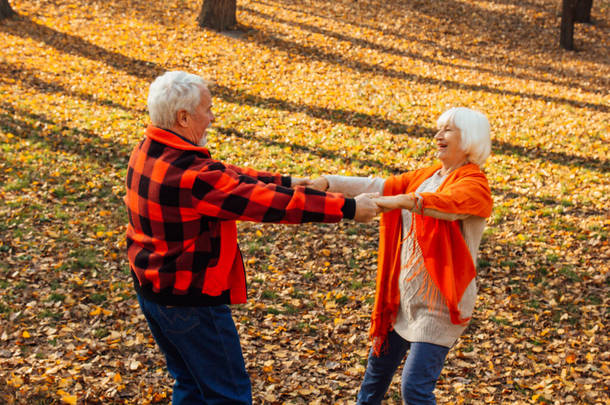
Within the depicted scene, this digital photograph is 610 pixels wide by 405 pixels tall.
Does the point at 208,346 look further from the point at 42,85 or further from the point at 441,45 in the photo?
the point at 441,45

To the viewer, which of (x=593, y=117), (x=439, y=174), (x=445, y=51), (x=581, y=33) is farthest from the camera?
(x=581, y=33)

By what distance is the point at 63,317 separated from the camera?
5879 mm

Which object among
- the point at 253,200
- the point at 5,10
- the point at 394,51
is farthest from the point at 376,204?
the point at 5,10

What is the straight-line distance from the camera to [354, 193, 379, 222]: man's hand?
10.4 feet

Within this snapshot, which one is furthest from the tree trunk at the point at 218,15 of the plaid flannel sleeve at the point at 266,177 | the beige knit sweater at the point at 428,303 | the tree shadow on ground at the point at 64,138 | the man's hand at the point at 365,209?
the man's hand at the point at 365,209

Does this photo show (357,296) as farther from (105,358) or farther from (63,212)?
(63,212)

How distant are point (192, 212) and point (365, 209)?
3.20 feet

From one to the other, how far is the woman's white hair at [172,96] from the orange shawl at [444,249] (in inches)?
57.7

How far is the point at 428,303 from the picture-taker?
138 inches

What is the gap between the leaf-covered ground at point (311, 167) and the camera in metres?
5.31

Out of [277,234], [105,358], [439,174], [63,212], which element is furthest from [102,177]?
[439,174]

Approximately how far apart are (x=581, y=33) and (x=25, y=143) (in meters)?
15.3

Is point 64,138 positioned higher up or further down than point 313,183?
further down

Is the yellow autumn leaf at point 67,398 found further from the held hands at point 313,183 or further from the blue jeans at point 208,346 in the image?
the held hands at point 313,183
